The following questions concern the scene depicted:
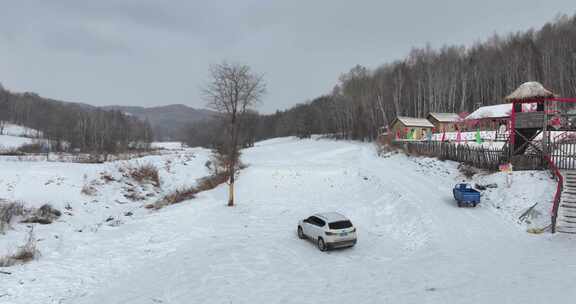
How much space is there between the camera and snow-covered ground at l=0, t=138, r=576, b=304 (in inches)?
376

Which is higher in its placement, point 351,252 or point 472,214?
point 472,214

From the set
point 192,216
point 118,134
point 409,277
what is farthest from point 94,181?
point 118,134

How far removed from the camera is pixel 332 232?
13359 mm

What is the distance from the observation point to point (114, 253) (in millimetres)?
13242

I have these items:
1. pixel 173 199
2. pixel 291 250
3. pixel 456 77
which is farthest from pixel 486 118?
pixel 173 199

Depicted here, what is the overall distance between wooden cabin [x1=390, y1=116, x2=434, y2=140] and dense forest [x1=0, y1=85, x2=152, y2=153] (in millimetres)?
70271

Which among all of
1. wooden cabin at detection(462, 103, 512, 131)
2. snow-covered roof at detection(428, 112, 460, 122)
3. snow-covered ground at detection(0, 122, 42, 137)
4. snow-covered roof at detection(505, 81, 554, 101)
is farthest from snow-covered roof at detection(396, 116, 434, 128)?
snow-covered ground at detection(0, 122, 42, 137)

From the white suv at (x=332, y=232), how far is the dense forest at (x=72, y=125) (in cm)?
7903

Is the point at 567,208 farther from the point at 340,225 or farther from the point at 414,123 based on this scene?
the point at 414,123

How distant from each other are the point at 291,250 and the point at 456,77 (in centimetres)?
7038

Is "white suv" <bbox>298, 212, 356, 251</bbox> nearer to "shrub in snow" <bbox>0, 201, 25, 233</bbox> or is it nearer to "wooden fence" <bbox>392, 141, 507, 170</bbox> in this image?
"wooden fence" <bbox>392, 141, 507, 170</bbox>

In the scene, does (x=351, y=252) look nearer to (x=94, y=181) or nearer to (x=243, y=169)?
(x=94, y=181)

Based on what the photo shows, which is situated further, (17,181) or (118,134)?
(118,134)

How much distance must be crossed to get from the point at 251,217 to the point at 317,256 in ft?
24.1
